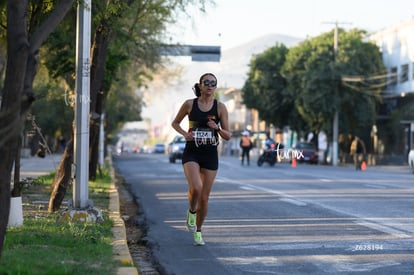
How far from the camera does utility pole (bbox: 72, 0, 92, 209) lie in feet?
38.7

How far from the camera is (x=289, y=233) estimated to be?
1105cm

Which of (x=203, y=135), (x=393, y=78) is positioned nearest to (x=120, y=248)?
(x=203, y=135)

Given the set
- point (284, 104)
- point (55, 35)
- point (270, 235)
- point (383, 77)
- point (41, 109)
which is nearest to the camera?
point (270, 235)

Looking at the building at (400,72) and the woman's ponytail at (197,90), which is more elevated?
the building at (400,72)

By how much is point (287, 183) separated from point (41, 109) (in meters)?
32.3

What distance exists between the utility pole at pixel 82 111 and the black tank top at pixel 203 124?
279 centimetres

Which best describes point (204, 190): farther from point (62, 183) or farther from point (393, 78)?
point (393, 78)

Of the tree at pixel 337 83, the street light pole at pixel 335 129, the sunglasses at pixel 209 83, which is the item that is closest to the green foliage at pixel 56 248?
the sunglasses at pixel 209 83

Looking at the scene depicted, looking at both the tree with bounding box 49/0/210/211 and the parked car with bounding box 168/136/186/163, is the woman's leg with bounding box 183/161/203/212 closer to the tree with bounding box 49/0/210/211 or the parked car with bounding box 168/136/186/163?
the tree with bounding box 49/0/210/211

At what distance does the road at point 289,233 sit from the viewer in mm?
8383

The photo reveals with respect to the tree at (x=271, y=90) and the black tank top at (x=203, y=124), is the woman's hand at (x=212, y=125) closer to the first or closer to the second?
the black tank top at (x=203, y=124)

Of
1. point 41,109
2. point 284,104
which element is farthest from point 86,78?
point 284,104

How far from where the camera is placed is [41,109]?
5297 centimetres

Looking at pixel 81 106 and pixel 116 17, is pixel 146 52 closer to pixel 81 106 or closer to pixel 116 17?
pixel 116 17
